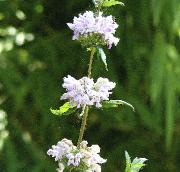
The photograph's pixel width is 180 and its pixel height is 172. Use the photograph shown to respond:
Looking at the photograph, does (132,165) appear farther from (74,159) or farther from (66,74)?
(66,74)

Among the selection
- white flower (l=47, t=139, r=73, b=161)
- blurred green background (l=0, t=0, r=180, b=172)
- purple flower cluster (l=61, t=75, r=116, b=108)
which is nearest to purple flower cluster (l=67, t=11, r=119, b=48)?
purple flower cluster (l=61, t=75, r=116, b=108)

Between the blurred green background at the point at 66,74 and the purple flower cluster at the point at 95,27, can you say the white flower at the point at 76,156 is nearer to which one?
the purple flower cluster at the point at 95,27

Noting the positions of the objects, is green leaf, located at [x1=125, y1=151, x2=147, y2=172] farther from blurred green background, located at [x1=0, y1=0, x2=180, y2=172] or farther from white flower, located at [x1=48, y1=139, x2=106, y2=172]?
blurred green background, located at [x1=0, y1=0, x2=180, y2=172]

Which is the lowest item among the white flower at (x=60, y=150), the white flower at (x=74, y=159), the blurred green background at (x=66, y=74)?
the white flower at (x=74, y=159)

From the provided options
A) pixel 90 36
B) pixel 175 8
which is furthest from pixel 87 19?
pixel 175 8

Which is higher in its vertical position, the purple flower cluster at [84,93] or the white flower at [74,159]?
the purple flower cluster at [84,93]

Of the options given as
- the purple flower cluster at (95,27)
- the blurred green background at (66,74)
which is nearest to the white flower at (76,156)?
the purple flower cluster at (95,27)

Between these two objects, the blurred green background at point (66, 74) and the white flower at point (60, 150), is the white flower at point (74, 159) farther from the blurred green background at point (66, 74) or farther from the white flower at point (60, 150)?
the blurred green background at point (66, 74)

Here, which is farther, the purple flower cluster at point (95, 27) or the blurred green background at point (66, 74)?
the blurred green background at point (66, 74)

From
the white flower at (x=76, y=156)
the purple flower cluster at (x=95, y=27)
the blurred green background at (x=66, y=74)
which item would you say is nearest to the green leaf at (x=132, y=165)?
the white flower at (x=76, y=156)
